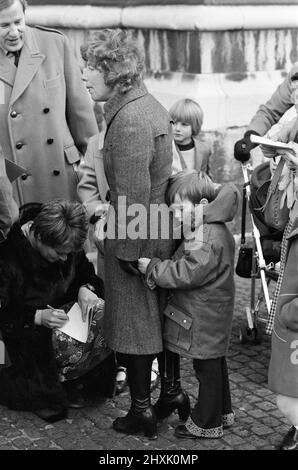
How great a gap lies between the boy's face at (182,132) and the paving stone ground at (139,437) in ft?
4.79

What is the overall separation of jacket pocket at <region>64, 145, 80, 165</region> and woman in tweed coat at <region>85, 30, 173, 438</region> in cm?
98

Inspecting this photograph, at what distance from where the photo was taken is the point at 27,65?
550 centimetres

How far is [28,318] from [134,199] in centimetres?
97

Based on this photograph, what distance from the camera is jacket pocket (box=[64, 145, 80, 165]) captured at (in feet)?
18.8

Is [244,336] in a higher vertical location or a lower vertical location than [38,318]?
lower

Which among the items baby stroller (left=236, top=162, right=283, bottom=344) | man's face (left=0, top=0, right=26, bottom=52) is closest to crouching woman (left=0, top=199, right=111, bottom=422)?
man's face (left=0, top=0, right=26, bottom=52)

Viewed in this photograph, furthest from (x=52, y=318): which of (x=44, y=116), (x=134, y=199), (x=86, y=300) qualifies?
(x=44, y=116)

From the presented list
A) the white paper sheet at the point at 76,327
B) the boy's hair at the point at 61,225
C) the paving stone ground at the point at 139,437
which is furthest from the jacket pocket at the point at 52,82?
the paving stone ground at the point at 139,437

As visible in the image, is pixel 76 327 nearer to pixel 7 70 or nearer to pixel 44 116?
pixel 44 116

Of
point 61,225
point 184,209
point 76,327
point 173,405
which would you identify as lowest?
point 173,405

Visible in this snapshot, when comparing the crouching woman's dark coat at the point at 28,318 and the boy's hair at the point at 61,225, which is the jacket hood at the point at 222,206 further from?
the crouching woman's dark coat at the point at 28,318

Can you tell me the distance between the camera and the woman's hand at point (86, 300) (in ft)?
17.1

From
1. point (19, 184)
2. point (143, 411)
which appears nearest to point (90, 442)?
point (143, 411)

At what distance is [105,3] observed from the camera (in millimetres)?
8719
